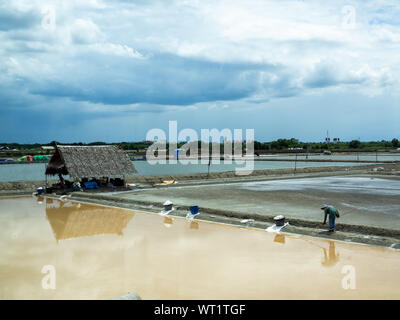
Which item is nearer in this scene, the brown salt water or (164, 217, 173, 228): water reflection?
the brown salt water

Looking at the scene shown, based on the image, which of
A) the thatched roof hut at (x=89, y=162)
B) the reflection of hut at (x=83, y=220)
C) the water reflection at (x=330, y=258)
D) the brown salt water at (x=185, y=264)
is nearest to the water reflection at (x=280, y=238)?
the brown salt water at (x=185, y=264)

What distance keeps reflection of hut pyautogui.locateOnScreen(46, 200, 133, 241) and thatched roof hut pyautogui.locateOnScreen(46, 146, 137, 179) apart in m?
3.15

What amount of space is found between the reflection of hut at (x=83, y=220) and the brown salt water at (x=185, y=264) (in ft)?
0.19

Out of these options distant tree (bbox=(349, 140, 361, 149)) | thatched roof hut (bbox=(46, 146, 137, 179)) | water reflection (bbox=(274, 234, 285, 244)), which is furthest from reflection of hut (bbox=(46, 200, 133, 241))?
distant tree (bbox=(349, 140, 361, 149))

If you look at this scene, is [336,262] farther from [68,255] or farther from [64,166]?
[64,166]

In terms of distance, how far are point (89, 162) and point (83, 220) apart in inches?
286

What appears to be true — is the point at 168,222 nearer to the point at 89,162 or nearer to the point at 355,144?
the point at 89,162

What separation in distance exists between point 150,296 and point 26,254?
12.0 ft

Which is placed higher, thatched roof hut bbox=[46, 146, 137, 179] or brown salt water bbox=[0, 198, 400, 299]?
thatched roof hut bbox=[46, 146, 137, 179]

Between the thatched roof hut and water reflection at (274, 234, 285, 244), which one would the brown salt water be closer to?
water reflection at (274, 234, 285, 244)

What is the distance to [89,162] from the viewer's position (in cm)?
1917

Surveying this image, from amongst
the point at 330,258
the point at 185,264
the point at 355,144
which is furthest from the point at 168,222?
the point at 355,144

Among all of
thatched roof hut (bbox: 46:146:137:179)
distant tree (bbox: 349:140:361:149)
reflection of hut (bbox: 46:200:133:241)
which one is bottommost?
reflection of hut (bbox: 46:200:133:241)

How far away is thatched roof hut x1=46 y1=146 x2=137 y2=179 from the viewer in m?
18.5
